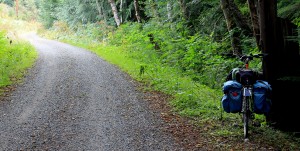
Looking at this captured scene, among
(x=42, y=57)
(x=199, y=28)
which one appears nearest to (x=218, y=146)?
(x=199, y=28)

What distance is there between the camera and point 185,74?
13.4 m

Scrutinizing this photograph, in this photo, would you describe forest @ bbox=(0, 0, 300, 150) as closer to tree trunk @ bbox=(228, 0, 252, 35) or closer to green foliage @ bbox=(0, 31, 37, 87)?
tree trunk @ bbox=(228, 0, 252, 35)

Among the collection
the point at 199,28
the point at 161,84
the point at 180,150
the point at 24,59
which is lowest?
the point at 180,150

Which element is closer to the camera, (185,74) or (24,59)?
(185,74)

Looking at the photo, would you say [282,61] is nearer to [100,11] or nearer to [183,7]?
[183,7]

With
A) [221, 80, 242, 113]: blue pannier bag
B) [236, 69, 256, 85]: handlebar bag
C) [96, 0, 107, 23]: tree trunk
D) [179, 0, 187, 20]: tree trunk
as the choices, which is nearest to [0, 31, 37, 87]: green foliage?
[179, 0, 187, 20]: tree trunk

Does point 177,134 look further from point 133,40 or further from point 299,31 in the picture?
point 133,40

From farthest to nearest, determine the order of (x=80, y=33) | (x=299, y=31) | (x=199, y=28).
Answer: (x=80, y=33)
(x=199, y=28)
(x=299, y=31)

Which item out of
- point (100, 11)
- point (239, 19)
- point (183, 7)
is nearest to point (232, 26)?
point (239, 19)

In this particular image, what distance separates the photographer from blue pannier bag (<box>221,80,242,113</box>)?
5.81 m

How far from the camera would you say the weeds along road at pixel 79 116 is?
6.36m

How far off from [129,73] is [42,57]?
7836 mm

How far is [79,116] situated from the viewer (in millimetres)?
8188

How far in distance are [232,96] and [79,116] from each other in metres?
4.15
